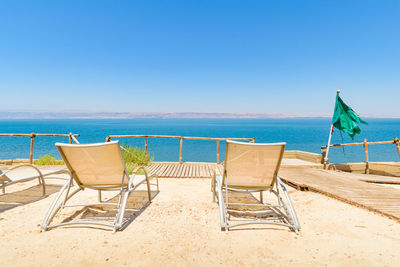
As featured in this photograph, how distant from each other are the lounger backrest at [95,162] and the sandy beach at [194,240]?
19.1 inches

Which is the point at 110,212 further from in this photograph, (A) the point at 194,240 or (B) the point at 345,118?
(B) the point at 345,118

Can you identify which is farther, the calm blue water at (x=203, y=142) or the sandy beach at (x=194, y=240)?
the calm blue water at (x=203, y=142)

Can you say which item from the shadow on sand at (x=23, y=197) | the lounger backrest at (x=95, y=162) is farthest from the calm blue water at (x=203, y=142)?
the lounger backrest at (x=95, y=162)

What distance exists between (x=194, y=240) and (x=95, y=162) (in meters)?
1.48

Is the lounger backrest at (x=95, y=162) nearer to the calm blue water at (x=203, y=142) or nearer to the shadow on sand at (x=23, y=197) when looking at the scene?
the shadow on sand at (x=23, y=197)

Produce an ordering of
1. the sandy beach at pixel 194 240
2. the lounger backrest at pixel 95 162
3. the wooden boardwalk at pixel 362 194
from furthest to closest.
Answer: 1. the wooden boardwalk at pixel 362 194
2. the lounger backrest at pixel 95 162
3. the sandy beach at pixel 194 240

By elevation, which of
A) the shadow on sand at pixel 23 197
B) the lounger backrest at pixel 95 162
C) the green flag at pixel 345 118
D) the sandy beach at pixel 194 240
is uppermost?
the green flag at pixel 345 118

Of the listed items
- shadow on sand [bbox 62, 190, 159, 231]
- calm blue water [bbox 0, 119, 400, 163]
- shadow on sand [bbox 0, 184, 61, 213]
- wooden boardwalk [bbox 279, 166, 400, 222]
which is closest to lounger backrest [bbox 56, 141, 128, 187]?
shadow on sand [bbox 62, 190, 159, 231]

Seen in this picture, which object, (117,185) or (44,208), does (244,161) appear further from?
(44,208)

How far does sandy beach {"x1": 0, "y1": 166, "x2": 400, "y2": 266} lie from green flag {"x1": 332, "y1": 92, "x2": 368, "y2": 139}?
6144mm

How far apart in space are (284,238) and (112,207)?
7.84 ft

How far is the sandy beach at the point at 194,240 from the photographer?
1.72 m

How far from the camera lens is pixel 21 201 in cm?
324

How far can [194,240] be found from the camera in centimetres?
205
